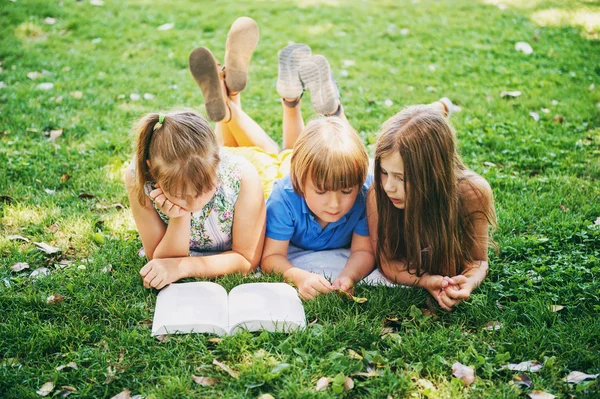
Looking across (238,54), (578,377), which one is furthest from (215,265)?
(578,377)

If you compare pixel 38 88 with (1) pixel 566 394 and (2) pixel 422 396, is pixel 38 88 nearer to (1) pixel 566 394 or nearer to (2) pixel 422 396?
(2) pixel 422 396

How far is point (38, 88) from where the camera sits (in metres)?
5.50

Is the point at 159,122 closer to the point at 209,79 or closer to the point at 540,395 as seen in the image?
the point at 209,79

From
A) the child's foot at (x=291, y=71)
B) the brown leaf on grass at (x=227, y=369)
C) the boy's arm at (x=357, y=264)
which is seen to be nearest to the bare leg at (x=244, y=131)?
the child's foot at (x=291, y=71)

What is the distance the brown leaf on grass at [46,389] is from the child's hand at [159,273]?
0.70 metres

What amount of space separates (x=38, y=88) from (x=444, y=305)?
4.52 meters

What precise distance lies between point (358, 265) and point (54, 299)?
158cm

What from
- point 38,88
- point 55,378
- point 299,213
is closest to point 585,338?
point 299,213

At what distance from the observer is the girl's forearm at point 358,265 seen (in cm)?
307

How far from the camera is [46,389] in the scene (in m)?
2.33

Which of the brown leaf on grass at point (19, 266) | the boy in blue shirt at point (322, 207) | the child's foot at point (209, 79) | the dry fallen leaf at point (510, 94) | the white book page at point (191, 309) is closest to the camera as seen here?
the white book page at point (191, 309)

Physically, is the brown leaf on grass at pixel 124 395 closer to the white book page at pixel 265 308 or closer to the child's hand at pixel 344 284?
the white book page at pixel 265 308

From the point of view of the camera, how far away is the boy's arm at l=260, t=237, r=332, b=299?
2.90 m

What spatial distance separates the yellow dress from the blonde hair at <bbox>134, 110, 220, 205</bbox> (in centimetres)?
80
